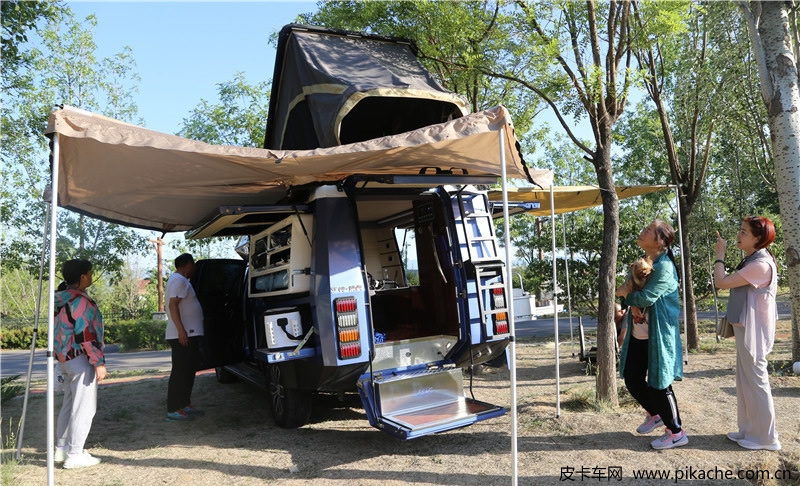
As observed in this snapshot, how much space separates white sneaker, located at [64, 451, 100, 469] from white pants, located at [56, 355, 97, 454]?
1.6 inches

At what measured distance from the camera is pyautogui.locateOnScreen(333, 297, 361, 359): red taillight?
491 cm

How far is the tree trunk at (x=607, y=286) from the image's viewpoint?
20.0ft

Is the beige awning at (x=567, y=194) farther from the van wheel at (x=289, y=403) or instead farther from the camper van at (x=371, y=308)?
the van wheel at (x=289, y=403)

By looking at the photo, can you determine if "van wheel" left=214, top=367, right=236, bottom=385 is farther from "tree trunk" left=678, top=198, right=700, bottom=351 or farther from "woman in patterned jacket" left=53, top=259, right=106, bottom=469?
"tree trunk" left=678, top=198, right=700, bottom=351

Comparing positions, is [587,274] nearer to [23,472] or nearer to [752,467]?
[752,467]

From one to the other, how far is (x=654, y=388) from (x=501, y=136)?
241 cm

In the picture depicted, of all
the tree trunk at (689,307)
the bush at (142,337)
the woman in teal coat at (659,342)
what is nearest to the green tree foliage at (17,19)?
the woman in teal coat at (659,342)

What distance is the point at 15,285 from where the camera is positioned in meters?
31.8

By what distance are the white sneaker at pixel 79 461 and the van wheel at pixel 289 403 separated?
1.75 meters

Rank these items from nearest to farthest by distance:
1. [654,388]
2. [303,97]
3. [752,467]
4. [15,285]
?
[752,467] < [654,388] < [303,97] < [15,285]

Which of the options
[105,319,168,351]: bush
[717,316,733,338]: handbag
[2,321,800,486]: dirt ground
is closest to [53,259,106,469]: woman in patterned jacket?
[2,321,800,486]: dirt ground

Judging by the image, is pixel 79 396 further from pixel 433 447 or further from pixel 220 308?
pixel 433 447

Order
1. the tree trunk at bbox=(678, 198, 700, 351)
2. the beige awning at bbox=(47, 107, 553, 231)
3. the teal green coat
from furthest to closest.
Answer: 1. the tree trunk at bbox=(678, 198, 700, 351)
2. the teal green coat
3. the beige awning at bbox=(47, 107, 553, 231)

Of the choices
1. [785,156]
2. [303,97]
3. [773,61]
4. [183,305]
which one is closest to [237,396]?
[183,305]
